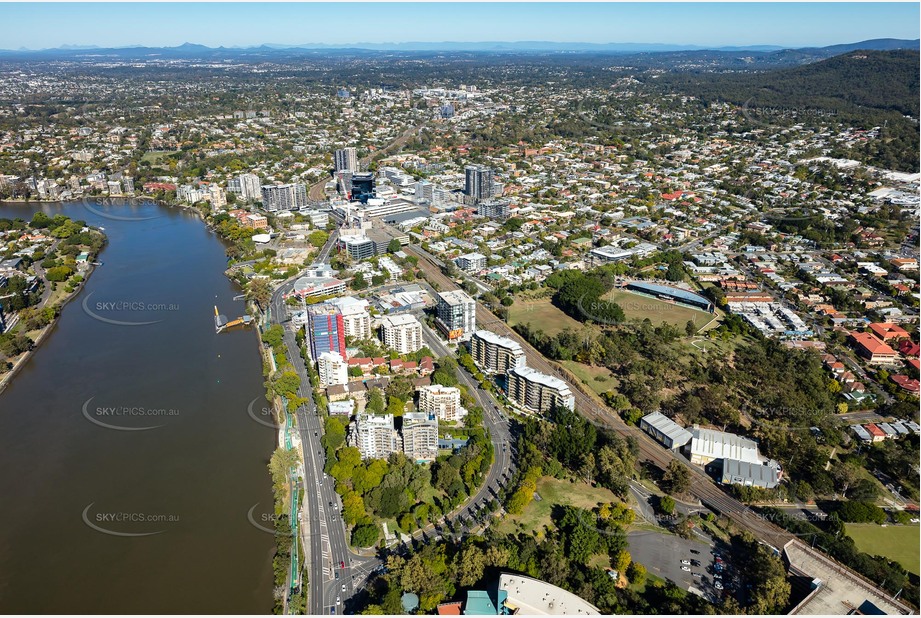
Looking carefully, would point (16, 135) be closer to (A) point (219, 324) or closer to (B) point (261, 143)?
(B) point (261, 143)

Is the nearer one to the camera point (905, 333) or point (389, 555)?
point (389, 555)

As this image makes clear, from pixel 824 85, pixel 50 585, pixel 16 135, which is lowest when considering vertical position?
pixel 50 585

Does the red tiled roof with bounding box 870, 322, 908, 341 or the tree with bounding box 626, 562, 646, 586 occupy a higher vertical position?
the red tiled roof with bounding box 870, 322, 908, 341

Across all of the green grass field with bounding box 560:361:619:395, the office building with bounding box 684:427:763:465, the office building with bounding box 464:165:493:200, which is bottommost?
the green grass field with bounding box 560:361:619:395

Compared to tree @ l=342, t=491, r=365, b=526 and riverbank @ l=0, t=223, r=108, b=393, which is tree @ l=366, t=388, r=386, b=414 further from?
riverbank @ l=0, t=223, r=108, b=393

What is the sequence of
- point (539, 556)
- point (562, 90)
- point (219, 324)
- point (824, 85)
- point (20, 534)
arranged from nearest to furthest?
point (539, 556)
point (20, 534)
point (219, 324)
point (824, 85)
point (562, 90)

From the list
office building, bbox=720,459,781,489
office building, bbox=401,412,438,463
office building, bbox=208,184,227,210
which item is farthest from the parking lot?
office building, bbox=208,184,227,210

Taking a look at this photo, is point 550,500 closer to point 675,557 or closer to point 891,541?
point 675,557

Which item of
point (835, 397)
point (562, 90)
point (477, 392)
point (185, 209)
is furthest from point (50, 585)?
point (562, 90)
